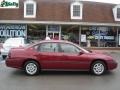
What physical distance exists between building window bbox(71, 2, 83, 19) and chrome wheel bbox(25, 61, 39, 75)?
21.7 meters

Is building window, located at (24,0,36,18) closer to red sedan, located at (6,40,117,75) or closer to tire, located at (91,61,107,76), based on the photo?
red sedan, located at (6,40,117,75)

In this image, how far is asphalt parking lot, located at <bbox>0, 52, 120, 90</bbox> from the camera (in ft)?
34.4

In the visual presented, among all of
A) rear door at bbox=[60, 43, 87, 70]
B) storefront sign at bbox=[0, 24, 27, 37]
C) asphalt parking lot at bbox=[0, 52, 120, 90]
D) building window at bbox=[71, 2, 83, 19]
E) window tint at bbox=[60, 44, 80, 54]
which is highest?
building window at bbox=[71, 2, 83, 19]

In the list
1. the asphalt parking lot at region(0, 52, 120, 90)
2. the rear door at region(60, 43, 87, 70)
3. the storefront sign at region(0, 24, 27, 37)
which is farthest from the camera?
the storefront sign at region(0, 24, 27, 37)

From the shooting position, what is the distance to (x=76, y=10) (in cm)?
3469

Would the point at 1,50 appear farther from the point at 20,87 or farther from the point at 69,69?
the point at 20,87

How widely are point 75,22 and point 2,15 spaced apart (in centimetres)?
797

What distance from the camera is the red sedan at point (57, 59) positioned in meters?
12.8

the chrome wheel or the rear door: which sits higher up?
the rear door

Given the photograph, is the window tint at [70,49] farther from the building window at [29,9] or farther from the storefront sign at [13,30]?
Result: the building window at [29,9]

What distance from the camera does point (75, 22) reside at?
108 feet

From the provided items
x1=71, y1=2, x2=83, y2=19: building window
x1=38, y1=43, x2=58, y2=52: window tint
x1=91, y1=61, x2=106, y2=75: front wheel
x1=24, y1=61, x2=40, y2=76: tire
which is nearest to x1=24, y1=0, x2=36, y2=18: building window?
x1=71, y1=2, x2=83, y2=19: building window

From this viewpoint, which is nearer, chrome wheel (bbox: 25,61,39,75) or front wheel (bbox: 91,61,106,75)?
chrome wheel (bbox: 25,61,39,75)

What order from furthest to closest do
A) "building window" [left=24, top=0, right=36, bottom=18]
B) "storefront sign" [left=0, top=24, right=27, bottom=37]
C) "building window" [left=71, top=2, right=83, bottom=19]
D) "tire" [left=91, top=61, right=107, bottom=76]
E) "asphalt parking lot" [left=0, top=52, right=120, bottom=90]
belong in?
"building window" [left=71, top=2, right=83, bottom=19]
"building window" [left=24, top=0, right=36, bottom=18]
"storefront sign" [left=0, top=24, right=27, bottom=37]
"tire" [left=91, top=61, right=107, bottom=76]
"asphalt parking lot" [left=0, top=52, right=120, bottom=90]
